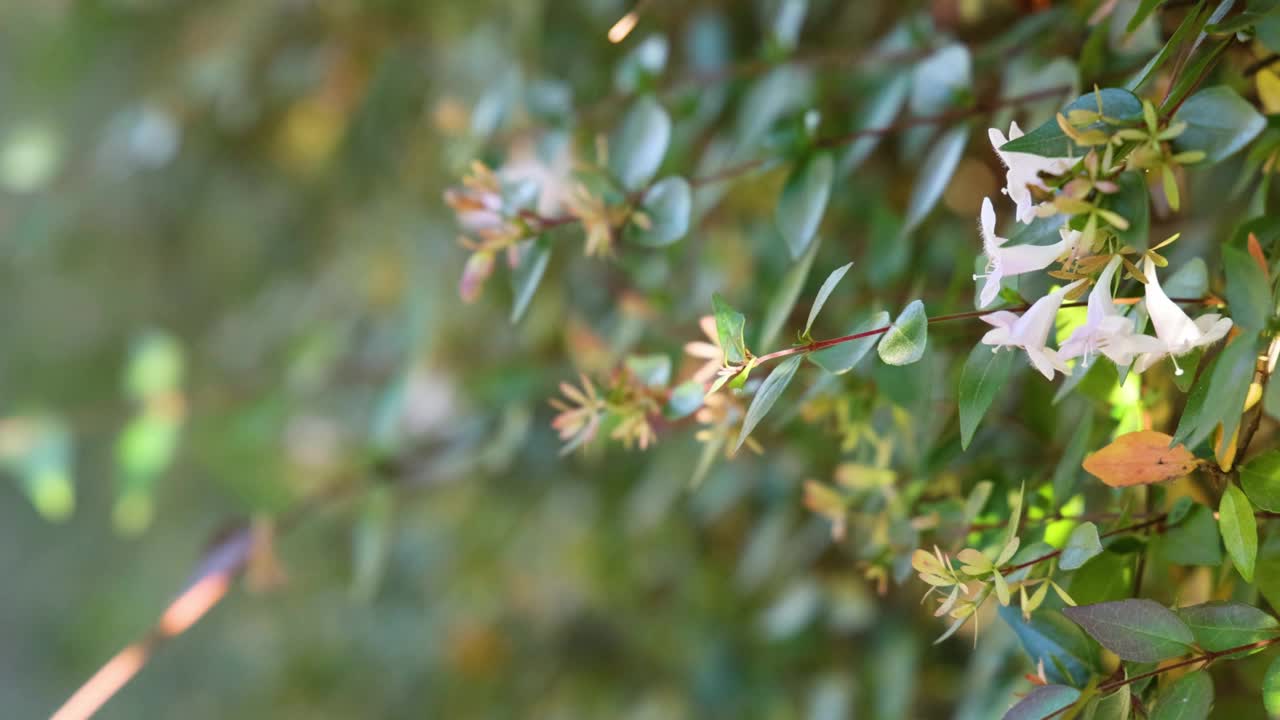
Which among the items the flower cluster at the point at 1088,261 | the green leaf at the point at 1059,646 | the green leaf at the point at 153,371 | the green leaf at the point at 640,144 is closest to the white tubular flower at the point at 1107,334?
the flower cluster at the point at 1088,261

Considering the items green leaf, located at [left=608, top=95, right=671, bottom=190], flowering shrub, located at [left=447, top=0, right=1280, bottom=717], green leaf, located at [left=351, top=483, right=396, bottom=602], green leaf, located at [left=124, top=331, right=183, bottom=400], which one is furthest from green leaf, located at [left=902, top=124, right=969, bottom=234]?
green leaf, located at [left=124, top=331, right=183, bottom=400]

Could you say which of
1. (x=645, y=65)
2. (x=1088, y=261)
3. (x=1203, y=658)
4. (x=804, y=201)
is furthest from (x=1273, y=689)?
(x=645, y=65)

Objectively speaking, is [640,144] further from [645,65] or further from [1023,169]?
[1023,169]

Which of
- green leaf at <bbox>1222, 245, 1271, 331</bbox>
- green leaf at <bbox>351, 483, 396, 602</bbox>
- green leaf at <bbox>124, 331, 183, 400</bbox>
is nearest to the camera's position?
green leaf at <bbox>1222, 245, 1271, 331</bbox>

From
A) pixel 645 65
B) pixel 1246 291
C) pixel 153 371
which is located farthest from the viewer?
pixel 153 371

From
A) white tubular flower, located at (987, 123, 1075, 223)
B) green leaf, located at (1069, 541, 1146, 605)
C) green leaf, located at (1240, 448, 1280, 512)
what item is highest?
white tubular flower, located at (987, 123, 1075, 223)

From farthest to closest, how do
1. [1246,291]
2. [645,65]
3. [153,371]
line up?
[153,371]
[645,65]
[1246,291]

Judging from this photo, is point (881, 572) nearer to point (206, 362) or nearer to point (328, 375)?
point (328, 375)

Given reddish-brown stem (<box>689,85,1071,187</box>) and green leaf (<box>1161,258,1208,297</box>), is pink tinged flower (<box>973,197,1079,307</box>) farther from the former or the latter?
reddish-brown stem (<box>689,85,1071,187</box>)
